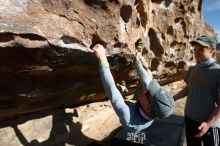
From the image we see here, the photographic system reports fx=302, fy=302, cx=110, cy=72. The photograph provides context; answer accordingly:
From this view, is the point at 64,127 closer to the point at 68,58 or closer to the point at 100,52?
the point at 68,58

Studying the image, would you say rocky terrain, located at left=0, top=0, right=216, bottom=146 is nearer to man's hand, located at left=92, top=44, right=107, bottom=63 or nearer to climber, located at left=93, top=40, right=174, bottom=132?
man's hand, located at left=92, top=44, right=107, bottom=63

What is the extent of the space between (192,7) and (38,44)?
4.64 m

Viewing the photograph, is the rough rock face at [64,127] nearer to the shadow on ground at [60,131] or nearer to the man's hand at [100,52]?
the shadow on ground at [60,131]

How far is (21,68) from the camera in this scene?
2828 mm

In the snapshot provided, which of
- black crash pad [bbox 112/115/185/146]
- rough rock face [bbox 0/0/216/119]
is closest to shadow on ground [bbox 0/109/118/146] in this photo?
rough rock face [bbox 0/0/216/119]

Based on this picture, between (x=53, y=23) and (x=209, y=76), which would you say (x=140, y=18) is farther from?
(x=53, y=23)

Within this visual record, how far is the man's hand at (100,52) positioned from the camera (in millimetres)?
2943

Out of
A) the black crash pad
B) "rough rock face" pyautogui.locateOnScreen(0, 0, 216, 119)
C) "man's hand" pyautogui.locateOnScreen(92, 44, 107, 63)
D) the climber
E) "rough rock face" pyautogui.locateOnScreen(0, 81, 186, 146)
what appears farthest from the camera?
the black crash pad

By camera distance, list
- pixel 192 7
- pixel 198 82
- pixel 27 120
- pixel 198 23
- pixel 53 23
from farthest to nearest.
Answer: pixel 198 23 → pixel 192 7 → pixel 27 120 → pixel 198 82 → pixel 53 23

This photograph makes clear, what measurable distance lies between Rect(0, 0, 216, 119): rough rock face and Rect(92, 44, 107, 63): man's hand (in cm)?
8

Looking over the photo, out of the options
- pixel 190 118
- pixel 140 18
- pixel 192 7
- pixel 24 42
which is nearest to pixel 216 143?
pixel 190 118

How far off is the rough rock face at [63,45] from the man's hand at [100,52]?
3.2 inches

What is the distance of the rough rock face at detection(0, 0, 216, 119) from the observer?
257 centimetres

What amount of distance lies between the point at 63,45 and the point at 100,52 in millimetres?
407
